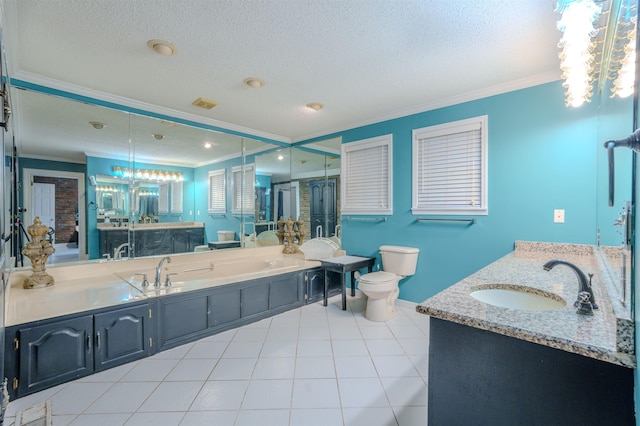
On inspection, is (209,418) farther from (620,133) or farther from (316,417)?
(620,133)

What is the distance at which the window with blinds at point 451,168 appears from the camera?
2971 millimetres

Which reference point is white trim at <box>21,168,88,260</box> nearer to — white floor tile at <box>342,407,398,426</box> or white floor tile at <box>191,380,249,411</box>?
white floor tile at <box>191,380,249,411</box>

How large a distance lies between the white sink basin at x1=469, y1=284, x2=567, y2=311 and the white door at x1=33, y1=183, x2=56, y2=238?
11.7 ft

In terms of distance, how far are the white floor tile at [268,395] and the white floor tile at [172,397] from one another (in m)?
0.36

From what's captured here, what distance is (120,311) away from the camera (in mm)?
2227

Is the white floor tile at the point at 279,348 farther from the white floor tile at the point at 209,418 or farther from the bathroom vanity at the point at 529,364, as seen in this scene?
the bathroom vanity at the point at 529,364

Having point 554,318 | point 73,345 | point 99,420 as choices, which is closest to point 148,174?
point 73,345

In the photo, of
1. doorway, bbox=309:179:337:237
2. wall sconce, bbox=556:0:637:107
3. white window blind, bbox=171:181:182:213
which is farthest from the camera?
doorway, bbox=309:179:337:237

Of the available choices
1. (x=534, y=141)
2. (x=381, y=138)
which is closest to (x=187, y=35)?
(x=381, y=138)

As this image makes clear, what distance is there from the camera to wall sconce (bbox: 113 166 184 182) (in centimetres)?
319

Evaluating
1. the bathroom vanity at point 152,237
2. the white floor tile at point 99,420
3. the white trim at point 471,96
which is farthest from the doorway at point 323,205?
the white floor tile at point 99,420

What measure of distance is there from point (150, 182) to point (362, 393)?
10.2 ft

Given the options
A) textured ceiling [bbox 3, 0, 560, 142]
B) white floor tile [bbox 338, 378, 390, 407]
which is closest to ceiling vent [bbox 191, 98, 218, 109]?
textured ceiling [bbox 3, 0, 560, 142]

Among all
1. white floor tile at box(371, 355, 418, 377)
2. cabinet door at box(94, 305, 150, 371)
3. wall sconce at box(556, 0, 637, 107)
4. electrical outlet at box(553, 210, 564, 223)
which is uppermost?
wall sconce at box(556, 0, 637, 107)
